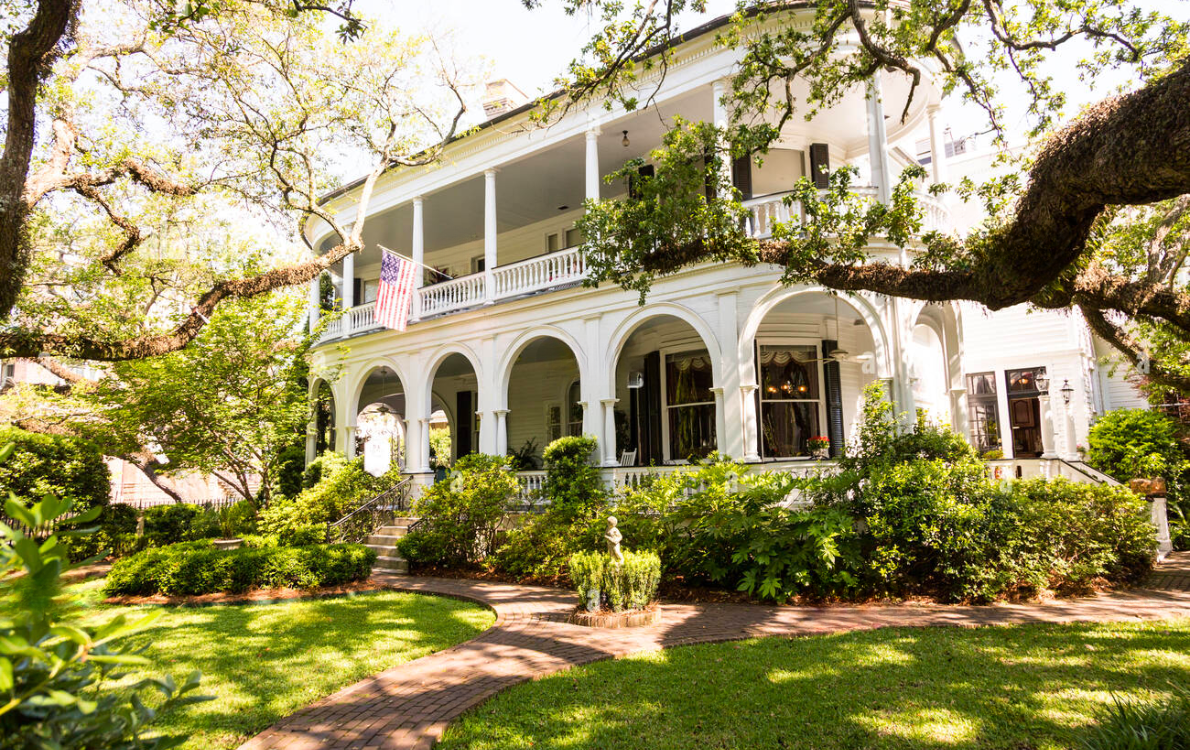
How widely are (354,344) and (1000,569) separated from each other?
16342 mm

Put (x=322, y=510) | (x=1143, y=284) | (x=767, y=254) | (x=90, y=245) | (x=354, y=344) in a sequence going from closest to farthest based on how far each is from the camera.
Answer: (x=1143, y=284)
(x=767, y=254)
(x=322, y=510)
(x=354, y=344)
(x=90, y=245)

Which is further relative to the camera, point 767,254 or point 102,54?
point 102,54

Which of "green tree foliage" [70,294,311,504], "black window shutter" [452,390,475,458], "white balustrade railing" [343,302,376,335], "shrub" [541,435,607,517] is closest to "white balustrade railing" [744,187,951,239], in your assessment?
"shrub" [541,435,607,517]

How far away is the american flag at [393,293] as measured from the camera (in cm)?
1516

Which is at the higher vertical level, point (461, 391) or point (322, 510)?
point (461, 391)

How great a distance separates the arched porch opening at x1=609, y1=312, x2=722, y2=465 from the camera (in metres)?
15.0

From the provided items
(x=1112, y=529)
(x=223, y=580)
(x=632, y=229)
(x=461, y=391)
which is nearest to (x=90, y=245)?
(x=461, y=391)

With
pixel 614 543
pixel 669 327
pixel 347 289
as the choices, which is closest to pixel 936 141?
pixel 669 327

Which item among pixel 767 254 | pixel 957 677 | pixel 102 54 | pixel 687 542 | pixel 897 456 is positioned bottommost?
pixel 957 677

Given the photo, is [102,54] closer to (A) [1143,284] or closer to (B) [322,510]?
(B) [322,510]

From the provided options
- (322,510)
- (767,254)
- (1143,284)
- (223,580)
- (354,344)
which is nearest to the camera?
(1143,284)

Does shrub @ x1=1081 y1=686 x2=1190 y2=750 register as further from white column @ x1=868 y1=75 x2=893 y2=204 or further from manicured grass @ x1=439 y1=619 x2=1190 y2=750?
white column @ x1=868 y1=75 x2=893 y2=204

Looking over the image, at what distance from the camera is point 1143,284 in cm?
796

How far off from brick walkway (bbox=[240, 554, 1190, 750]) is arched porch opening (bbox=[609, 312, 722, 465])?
5449mm
